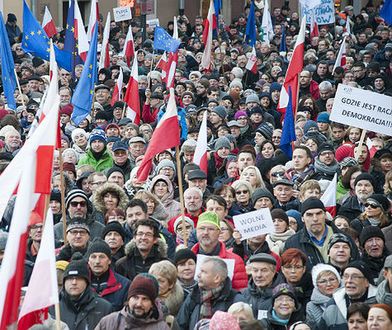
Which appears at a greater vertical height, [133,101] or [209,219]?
[133,101]

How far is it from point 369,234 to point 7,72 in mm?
9072

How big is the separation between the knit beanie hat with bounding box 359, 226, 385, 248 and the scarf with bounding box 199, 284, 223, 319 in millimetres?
1782

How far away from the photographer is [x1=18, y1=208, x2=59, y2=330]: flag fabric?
8.52 meters

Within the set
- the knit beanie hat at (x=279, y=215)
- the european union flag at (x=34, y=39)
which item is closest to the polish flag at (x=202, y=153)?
the knit beanie hat at (x=279, y=215)

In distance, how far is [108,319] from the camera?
9.34 meters

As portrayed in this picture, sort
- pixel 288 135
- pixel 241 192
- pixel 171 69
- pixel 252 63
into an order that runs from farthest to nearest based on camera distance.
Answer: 1. pixel 252 63
2. pixel 171 69
3. pixel 288 135
4. pixel 241 192

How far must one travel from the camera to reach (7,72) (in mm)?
19344

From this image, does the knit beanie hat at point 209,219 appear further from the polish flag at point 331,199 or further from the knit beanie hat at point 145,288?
the polish flag at point 331,199

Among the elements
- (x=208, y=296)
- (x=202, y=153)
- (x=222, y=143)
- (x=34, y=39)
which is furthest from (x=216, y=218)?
(x=34, y=39)

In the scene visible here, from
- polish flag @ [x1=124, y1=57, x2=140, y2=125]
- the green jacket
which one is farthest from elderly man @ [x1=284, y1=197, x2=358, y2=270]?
polish flag @ [x1=124, y1=57, x2=140, y2=125]

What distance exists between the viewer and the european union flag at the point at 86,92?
18.2 m

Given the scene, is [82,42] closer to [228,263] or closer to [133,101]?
[133,101]

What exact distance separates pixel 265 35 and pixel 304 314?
61.9ft

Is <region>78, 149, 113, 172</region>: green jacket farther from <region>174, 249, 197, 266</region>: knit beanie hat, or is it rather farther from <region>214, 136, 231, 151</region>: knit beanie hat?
<region>174, 249, 197, 266</region>: knit beanie hat
